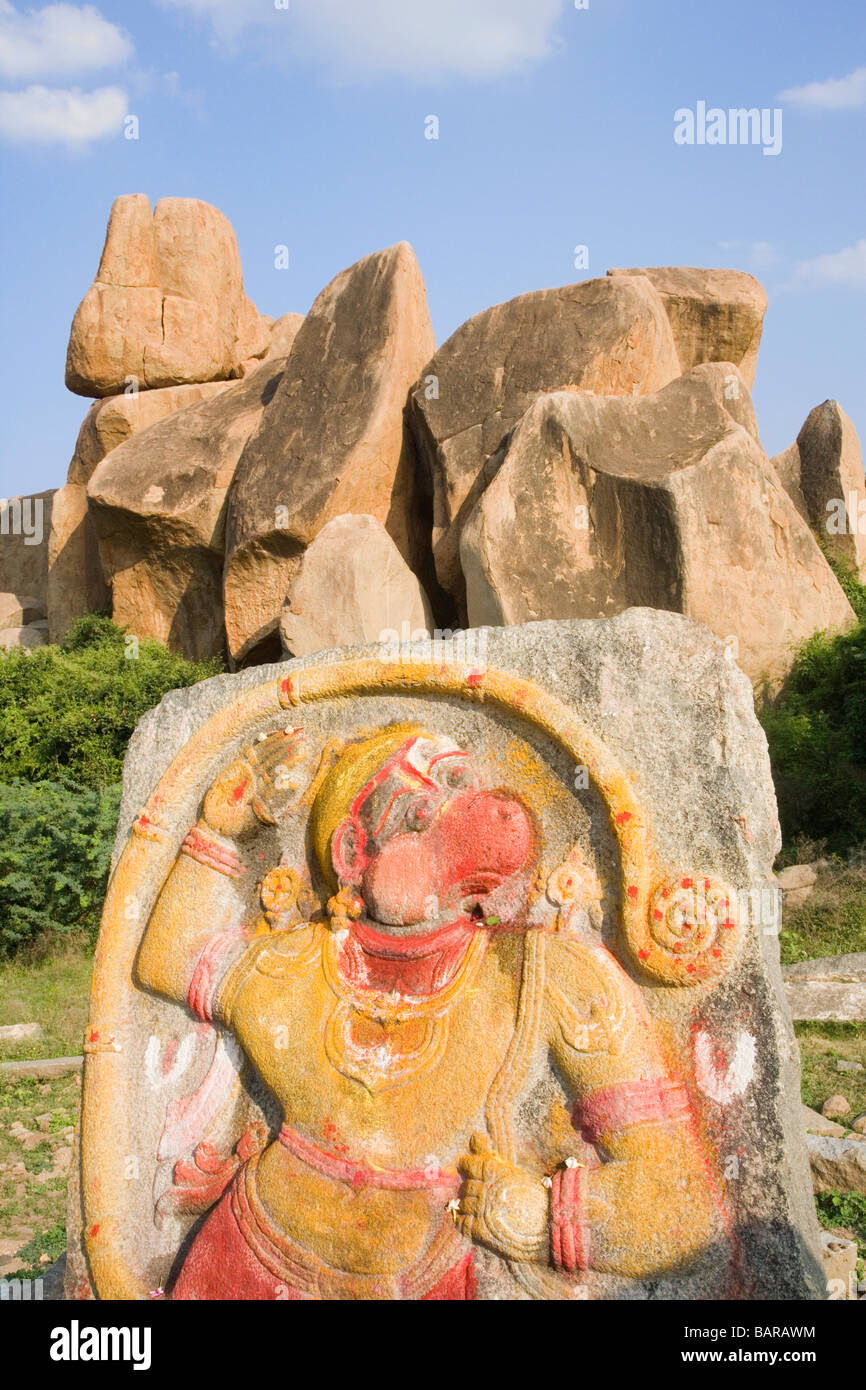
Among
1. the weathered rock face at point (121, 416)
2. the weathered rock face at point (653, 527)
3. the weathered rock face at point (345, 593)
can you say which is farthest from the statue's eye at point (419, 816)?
the weathered rock face at point (121, 416)

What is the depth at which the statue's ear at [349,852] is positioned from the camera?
9.66ft

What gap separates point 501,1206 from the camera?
2617mm

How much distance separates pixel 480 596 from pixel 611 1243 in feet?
24.7

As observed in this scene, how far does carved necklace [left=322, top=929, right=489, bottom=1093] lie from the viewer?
9.12ft

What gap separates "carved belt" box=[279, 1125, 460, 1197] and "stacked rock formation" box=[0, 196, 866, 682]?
6715mm

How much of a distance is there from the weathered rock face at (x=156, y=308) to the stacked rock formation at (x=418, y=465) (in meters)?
0.03

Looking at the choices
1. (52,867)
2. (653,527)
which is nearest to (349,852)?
(52,867)

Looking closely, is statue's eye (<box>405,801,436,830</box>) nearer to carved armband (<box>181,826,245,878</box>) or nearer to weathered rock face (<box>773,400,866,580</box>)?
carved armband (<box>181,826,245,878</box>)

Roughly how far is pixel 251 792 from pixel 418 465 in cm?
992

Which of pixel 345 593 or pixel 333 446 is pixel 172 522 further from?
pixel 345 593

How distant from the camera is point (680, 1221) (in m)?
2.52

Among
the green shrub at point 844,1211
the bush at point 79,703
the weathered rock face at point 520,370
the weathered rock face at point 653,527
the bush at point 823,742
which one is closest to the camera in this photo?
the green shrub at point 844,1211

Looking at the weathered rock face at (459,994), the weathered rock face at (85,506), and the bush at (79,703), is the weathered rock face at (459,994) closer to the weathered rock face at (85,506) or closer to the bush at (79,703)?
the bush at (79,703)
